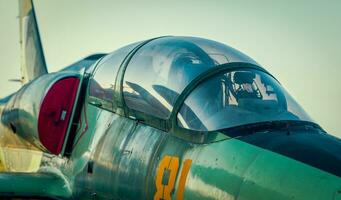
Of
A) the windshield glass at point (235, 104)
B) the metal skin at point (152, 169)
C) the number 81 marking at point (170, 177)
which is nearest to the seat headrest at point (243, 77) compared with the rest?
the windshield glass at point (235, 104)

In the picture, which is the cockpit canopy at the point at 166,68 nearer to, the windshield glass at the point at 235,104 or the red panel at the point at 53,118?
the windshield glass at the point at 235,104

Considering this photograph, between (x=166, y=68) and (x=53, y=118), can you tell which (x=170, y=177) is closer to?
(x=166, y=68)

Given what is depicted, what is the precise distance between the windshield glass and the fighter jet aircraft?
0.01m

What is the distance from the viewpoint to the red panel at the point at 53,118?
8.74m

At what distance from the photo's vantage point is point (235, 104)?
6309mm

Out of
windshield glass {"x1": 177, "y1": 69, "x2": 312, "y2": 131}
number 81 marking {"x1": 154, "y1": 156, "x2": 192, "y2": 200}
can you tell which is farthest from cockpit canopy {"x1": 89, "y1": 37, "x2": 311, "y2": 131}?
number 81 marking {"x1": 154, "y1": 156, "x2": 192, "y2": 200}

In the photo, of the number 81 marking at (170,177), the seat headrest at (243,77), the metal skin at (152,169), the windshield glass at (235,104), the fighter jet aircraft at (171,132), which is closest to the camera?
the metal skin at (152,169)

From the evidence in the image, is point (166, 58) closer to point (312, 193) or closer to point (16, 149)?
point (312, 193)

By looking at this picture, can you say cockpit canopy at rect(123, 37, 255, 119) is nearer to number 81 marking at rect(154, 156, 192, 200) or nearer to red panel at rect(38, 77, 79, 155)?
number 81 marking at rect(154, 156, 192, 200)

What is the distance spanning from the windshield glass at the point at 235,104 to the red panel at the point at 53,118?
2829mm

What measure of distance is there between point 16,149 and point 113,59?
3766mm

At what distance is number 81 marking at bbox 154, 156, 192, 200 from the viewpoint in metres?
5.74

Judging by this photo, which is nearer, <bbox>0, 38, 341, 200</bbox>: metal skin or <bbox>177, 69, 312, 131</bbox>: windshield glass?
<bbox>0, 38, 341, 200</bbox>: metal skin

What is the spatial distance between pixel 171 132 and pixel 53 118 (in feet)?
9.71
